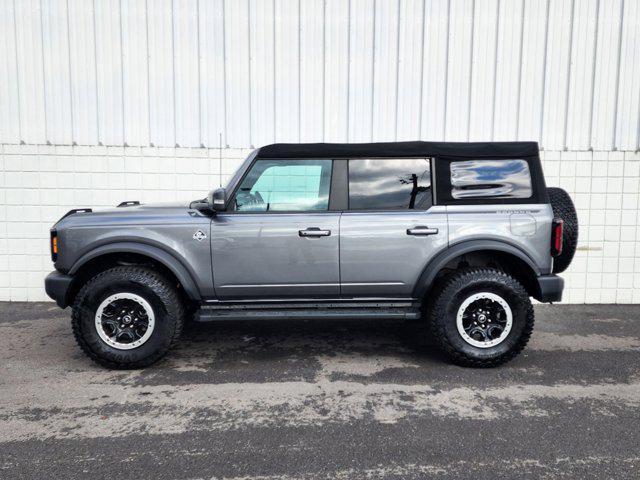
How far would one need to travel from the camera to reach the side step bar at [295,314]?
412 cm

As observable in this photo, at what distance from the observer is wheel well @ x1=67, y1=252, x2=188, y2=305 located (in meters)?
4.22

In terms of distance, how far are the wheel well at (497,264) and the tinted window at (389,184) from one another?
27.0 inches

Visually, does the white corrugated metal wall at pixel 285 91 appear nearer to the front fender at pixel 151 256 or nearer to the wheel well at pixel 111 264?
the wheel well at pixel 111 264

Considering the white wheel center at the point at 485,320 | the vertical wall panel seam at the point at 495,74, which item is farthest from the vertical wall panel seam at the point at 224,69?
the white wheel center at the point at 485,320

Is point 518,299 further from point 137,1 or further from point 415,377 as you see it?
point 137,1

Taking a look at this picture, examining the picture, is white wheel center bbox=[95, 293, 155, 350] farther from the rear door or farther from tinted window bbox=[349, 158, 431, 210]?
tinted window bbox=[349, 158, 431, 210]

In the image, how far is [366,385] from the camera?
3.79 m

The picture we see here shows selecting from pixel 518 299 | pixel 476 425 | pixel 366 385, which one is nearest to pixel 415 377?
pixel 366 385

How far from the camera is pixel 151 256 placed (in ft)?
13.3

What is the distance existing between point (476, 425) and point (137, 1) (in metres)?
6.83

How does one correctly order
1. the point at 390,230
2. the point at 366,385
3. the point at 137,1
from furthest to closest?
1. the point at 137,1
2. the point at 390,230
3. the point at 366,385

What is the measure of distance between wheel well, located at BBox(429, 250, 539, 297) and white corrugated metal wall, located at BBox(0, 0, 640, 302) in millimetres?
2937

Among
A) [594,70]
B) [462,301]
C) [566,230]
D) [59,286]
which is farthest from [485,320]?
[594,70]

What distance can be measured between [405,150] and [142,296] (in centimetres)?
266
